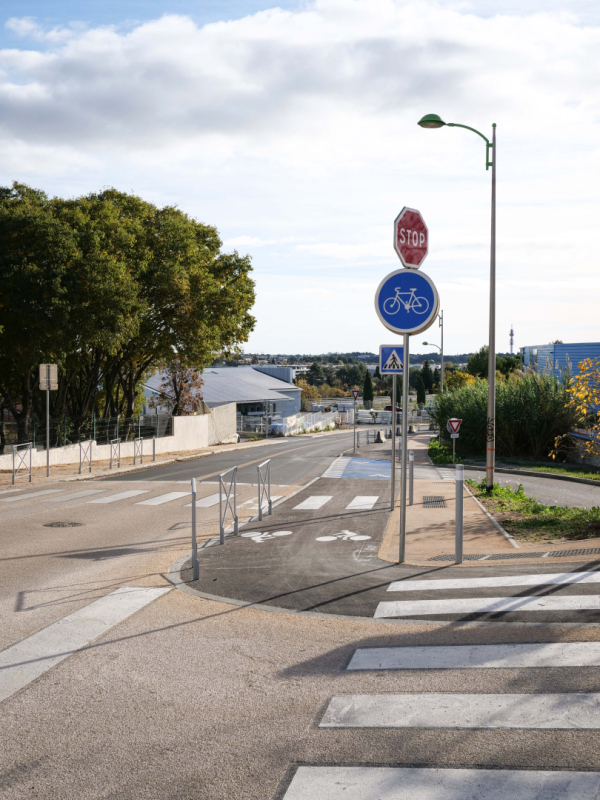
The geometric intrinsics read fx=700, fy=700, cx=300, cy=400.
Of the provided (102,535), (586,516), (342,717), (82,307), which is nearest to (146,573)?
(102,535)

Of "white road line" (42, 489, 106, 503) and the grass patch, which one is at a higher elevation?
the grass patch

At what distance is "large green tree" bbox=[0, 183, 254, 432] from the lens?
23.5 meters

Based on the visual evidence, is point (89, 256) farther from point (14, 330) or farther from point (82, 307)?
point (14, 330)

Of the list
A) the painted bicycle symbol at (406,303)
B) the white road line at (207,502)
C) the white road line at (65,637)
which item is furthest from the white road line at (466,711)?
the white road line at (207,502)

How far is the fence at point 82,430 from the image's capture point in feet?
81.4

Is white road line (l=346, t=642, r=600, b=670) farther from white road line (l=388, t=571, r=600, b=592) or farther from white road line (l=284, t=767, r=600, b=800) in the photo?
white road line (l=388, t=571, r=600, b=592)

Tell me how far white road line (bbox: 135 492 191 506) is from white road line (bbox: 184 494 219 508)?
632mm

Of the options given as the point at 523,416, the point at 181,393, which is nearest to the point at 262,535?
the point at 523,416

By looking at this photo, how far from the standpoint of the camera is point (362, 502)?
1544 cm

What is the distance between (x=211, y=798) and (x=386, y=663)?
201 cm

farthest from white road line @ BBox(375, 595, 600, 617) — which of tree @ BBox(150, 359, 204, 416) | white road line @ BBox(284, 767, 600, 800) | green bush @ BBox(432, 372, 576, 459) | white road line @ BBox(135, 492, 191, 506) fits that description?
tree @ BBox(150, 359, 204, 416)

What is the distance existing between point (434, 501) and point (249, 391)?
64125 mm

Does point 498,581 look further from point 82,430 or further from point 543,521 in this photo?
point 82,430

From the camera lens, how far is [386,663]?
17.2 feet
